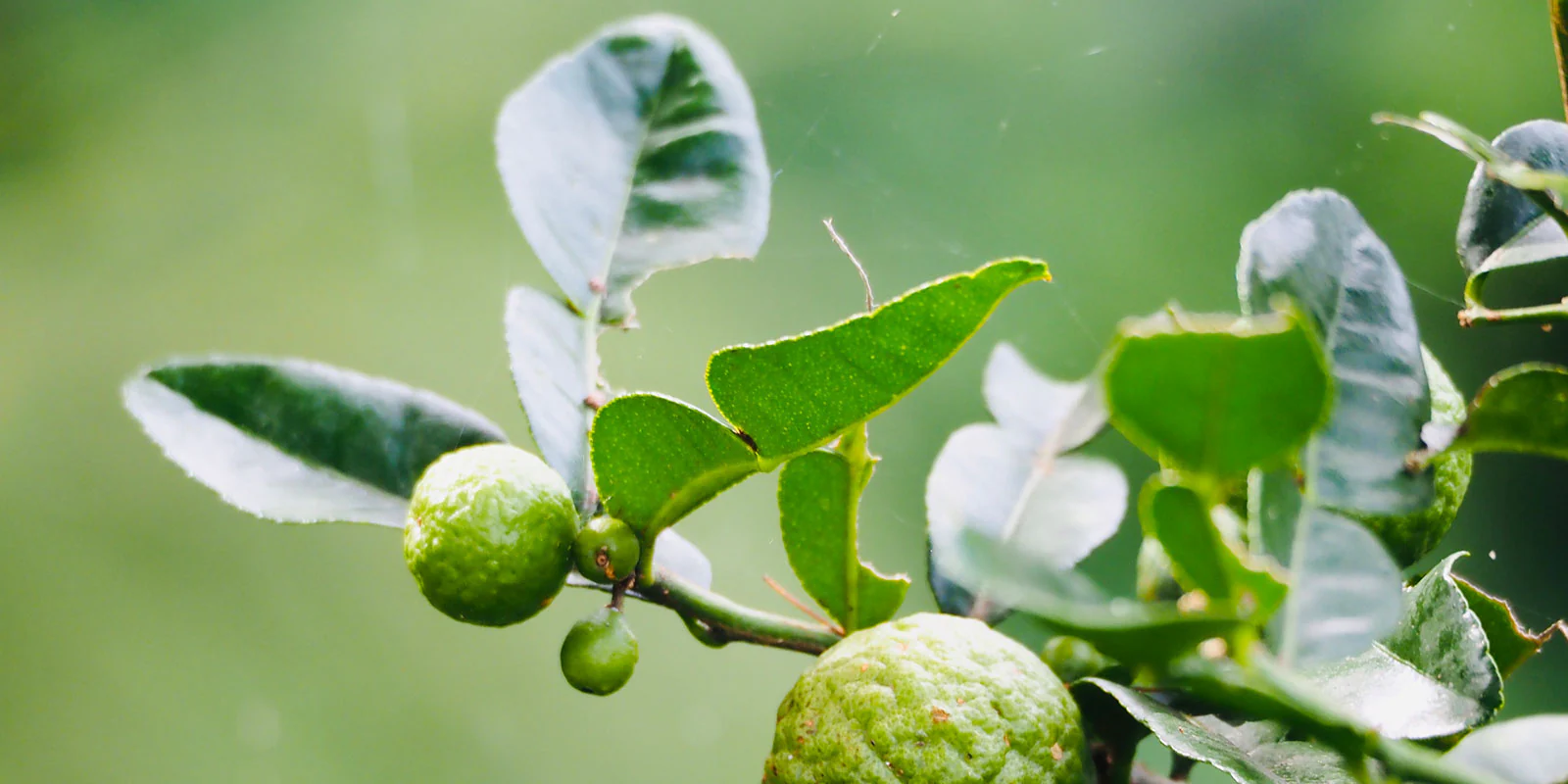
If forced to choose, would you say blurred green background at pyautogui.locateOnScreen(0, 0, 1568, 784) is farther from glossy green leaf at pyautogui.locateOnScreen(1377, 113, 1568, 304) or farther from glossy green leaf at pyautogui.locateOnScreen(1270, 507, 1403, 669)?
glossy green leaf at pyautogui.locateOnScreen(1270, 507, 1403, 669)

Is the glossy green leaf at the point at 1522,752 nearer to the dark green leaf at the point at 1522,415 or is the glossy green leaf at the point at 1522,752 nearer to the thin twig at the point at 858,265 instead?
the dark green leaf at the point at 1522,415

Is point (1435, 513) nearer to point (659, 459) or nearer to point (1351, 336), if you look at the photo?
point (1351, 336)

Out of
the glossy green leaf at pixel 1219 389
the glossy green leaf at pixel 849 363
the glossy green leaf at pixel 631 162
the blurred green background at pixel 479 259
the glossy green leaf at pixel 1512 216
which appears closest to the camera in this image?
the glossy green leaf at pixel 1219 389

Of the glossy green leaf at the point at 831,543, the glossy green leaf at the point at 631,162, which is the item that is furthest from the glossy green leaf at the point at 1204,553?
→ the glossy green leaf at the point at 631,162

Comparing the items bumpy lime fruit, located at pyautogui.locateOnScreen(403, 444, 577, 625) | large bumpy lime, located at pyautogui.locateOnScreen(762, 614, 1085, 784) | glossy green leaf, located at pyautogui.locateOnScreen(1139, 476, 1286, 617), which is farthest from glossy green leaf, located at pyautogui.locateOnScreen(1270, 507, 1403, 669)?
bumpy lime fruit, located at pyautogui.locateOnScreen(403, 444, 577, 625)

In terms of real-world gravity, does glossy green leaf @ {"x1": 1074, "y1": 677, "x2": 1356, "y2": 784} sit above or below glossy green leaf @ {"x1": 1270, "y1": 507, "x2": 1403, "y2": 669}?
below
